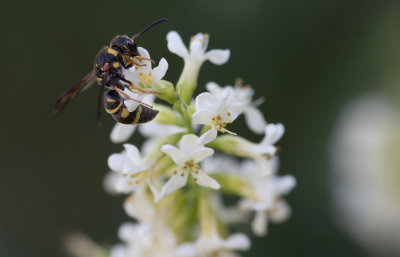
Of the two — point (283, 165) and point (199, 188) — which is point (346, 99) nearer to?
point (283, 165)

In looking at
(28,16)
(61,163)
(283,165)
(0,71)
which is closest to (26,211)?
(61,163)

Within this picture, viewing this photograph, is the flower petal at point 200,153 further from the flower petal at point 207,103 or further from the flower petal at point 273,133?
the flower petal at point 273,133

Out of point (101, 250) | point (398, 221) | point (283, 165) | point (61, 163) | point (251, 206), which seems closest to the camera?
point (251, 206)

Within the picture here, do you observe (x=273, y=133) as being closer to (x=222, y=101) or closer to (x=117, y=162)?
(x=222, y=101)

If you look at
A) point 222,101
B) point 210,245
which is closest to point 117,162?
point 222,101

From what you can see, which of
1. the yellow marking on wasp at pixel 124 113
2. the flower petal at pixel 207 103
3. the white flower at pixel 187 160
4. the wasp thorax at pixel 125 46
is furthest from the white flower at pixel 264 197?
the wasp thorax at pixel 125 46

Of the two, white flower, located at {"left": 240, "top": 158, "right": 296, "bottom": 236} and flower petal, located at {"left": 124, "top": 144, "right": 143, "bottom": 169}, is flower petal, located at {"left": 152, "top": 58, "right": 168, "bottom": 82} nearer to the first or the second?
flower petal, located at {"left": 124, "top": 144, "right": 143, "bottom": 169}
